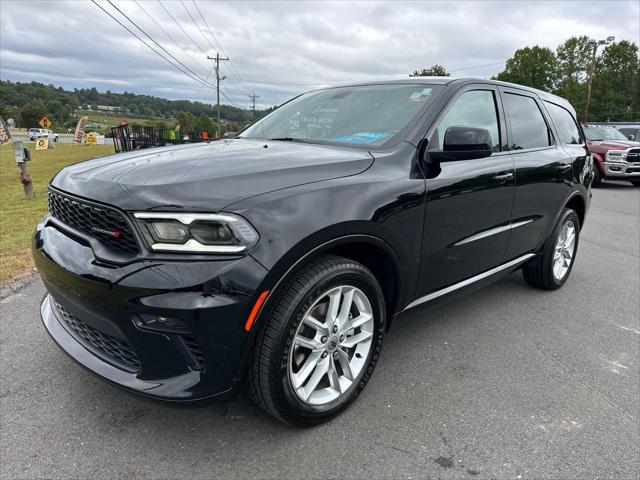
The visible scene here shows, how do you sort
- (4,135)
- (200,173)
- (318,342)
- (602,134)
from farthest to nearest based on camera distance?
(602,134), (4,135), (318,342), (200,173)

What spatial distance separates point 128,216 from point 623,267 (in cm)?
568

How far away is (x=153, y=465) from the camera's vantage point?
205cm

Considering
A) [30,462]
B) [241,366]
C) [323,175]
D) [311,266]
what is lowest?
[30,462]

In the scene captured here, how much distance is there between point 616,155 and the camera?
44.6 ft

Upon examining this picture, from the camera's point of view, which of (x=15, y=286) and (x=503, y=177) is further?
(x=15, y=286)

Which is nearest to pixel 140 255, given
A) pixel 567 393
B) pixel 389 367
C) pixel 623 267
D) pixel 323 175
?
pixel 323 175

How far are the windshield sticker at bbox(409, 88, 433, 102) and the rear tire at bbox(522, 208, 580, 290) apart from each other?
205 cm

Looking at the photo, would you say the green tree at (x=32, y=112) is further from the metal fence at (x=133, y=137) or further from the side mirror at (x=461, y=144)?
the side mirror at (x=461, y=144)

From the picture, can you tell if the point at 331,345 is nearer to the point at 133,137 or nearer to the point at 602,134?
the point at 602,134

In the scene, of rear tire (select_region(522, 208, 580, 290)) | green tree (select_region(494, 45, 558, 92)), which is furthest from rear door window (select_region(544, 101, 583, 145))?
green tree (select_region(494, 45, 558, 92))

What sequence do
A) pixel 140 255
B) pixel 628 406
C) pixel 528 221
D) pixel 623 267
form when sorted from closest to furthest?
pixel 140 255 < pixel 628 406 < pixel 528 221 < pixel 623 267

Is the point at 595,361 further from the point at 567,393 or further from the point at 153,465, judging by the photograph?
the point at 153,465

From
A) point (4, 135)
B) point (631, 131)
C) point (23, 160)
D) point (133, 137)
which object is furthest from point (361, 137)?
point (631, 131)

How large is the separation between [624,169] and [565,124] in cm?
1115
